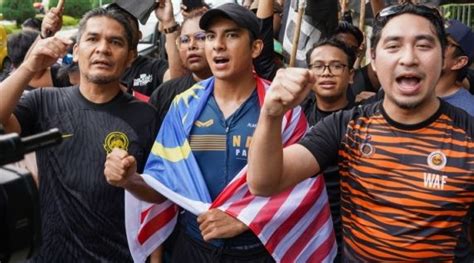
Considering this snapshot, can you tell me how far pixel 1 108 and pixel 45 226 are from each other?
0.62 m

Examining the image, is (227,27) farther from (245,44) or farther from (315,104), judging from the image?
(315,104)

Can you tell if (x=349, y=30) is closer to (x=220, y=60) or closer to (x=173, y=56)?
(x=173, y=56)

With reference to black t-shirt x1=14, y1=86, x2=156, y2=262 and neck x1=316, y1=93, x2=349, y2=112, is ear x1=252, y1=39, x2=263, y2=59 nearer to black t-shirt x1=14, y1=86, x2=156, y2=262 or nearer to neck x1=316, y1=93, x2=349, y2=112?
neck x1=316, y1=93, x2=349, y2=112

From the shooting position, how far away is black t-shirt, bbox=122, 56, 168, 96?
5.01 metres

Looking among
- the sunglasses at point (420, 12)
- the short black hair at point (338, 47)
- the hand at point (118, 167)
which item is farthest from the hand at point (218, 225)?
the short black hair at point (338, 47)

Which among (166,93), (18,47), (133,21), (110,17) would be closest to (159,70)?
(18,47)

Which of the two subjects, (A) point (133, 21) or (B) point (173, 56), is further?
(B) point (173, 56)

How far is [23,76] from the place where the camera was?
2.96m

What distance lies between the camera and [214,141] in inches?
123

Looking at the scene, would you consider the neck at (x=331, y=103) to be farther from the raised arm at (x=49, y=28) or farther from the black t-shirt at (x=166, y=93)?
the raised arm at (x=49, y=28)

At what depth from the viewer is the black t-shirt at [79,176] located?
3.08 meters

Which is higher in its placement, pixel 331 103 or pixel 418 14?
pixel 418 14

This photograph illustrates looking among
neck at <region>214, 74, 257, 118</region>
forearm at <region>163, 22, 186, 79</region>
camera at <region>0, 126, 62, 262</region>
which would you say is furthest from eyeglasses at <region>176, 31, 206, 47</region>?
camera at <region>0, 126, 62, 262</region>

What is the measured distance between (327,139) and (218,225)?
715 mm
